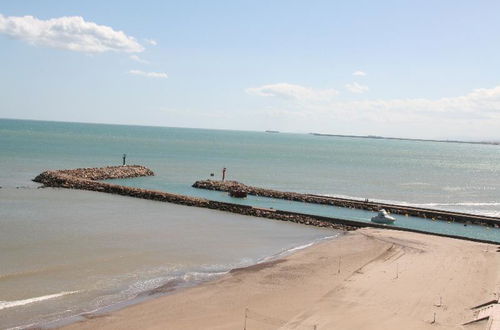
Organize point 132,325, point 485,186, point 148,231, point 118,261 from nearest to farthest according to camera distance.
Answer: point 132,325 → point 118,261 → point 148,231 → point 485,186

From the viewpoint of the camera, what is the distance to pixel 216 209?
38.6 metres

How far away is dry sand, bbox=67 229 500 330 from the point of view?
15.2 meters

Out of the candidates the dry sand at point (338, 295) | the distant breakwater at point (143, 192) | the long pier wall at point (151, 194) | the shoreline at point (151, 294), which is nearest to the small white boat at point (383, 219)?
the long pier wall at point (151, 194)

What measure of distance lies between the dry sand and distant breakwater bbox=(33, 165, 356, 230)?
886 cm

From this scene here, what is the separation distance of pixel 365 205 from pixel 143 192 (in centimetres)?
1939

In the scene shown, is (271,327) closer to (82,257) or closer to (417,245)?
(82,257)

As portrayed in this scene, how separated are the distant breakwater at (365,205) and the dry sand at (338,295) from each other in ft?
44.3

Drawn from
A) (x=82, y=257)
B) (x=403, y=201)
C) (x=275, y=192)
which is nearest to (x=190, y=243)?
(x=82, y=257)

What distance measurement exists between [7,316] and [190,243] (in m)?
12.0

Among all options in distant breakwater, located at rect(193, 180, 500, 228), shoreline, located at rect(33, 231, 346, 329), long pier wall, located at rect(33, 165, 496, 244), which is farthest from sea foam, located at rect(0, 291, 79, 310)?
distant breakwater, located at rect(193, 180, 500, 228)

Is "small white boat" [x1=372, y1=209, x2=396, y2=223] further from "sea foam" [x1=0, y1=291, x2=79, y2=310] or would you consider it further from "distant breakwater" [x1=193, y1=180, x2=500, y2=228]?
"sea foam" [x1=0, y1=291, x2=79, y2=310]

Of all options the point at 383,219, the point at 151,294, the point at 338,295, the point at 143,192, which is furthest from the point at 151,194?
the point at 338,295

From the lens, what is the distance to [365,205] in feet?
141

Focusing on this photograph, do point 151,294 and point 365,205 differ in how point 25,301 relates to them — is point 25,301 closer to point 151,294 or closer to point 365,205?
point 151,294
